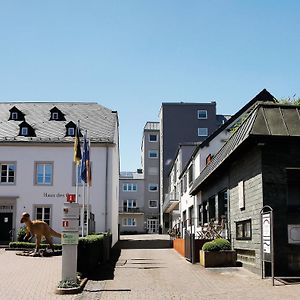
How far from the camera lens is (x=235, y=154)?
53.9 feet

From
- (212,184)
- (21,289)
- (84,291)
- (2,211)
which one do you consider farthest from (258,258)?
(2,211)

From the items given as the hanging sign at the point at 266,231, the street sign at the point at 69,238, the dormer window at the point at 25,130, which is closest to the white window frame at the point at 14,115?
the dormer window at the point at 25,130

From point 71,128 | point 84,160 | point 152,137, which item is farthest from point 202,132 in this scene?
point 84,160

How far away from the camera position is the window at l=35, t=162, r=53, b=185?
1351 inches

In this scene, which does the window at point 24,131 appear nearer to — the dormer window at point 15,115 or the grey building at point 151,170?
the dormer window at point 15,115

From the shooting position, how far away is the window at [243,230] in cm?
1561

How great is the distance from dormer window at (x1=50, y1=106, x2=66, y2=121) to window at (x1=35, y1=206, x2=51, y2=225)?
754cm

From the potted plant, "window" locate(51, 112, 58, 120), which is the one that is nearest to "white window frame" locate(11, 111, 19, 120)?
"window" locate(51, 112, 58, 120)

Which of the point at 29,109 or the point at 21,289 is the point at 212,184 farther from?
the point at 29,109

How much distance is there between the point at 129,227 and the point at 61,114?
39529 mm

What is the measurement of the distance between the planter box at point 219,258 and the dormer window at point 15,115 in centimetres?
2499

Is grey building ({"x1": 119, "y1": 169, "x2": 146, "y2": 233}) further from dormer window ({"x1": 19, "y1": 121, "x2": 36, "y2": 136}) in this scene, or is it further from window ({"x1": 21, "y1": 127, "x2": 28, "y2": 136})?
window ({"x1": 21, "y1": 127, "x2": 28, "y2": 136})

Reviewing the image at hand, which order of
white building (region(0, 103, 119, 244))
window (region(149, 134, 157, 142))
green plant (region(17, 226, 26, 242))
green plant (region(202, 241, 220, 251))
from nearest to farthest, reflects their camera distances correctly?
green plant (region(202, 241, 220, 251)) < green plant (region(17, 226, 26, 242)) < white building (region(0, 103, 119, 244)) < window (region(149, 134, 157, 142))

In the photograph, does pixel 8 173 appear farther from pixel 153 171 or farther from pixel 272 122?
pixel 153 171
